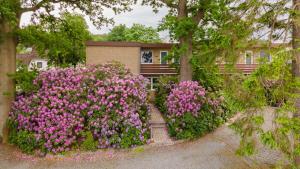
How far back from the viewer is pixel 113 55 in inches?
608

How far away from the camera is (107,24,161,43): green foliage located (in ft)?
115

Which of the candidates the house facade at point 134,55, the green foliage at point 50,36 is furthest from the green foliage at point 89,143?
the house facade at point 134,55

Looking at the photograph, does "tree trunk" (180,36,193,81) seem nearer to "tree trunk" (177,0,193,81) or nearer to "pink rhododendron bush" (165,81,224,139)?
"tree trunk" (177,0,193,81)

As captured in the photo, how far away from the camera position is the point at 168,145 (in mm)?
8461

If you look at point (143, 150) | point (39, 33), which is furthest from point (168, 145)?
point (39, 33)

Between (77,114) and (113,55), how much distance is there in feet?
26.8

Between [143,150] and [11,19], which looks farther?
[143,150]

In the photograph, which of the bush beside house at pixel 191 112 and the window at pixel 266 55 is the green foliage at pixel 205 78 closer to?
the bush beside house at pixel 191 112

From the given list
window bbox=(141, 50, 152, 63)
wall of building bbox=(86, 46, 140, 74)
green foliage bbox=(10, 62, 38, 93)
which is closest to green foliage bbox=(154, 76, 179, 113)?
wall of building bbox=(86, 46, 140, 74)

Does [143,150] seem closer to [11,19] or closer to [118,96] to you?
[118,96]

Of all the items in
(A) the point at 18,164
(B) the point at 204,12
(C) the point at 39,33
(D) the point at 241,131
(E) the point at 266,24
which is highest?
(B) the point at 204,12

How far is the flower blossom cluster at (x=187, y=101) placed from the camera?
29.9 ft

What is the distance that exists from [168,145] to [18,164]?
5251mm

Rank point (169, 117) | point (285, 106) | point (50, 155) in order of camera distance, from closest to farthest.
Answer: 1. point (285, 106)
2. point (50, 155)
3. point (169, 117)
